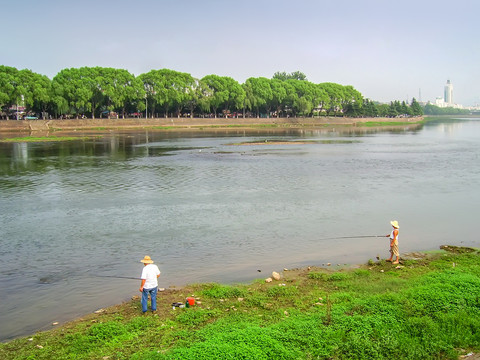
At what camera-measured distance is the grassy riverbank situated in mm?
8477

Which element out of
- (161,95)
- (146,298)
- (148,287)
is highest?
(161,95)

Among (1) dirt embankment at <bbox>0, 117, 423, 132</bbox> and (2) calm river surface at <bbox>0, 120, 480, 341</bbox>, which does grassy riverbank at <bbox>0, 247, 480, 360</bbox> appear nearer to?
(2) calm river surface at <bbox>0, 120, 480, 341</bbox>

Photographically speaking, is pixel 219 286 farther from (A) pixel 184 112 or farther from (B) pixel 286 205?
(A) pixel 184 112

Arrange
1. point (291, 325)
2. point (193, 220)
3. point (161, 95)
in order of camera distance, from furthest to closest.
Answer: point (161, 95)
point (193, 220)
point (291, 325)

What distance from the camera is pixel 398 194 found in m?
26.1

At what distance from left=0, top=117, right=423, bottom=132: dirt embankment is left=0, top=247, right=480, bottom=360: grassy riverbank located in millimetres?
79536

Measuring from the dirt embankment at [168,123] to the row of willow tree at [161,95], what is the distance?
2945mm

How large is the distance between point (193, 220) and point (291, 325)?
11315 mm

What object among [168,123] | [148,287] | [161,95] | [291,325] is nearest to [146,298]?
[148,287]

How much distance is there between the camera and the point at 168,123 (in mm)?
101125

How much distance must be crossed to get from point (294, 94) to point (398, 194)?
336ft

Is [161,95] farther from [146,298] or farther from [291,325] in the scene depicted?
[291,325]

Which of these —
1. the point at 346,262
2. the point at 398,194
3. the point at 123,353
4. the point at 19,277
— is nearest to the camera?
the point at 123,353

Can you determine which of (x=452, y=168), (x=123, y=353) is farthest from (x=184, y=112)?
(x=123, y=353)
